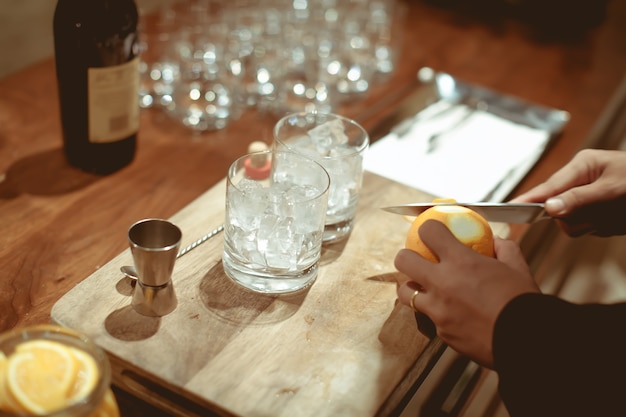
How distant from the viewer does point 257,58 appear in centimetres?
169

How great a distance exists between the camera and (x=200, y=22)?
1.68 meters

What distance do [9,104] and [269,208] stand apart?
80 centimetres

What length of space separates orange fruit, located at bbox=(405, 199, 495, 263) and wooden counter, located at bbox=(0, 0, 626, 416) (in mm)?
409

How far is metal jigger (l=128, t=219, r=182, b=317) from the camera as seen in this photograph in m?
0.89

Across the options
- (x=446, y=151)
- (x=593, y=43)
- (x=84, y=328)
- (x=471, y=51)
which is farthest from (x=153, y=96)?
(x=593, y=43)

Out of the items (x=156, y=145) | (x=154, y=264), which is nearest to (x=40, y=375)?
(x=154, y=264)

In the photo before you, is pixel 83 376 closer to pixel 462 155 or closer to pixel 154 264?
pixel 154 264

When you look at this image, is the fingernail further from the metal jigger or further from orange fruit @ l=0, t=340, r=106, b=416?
orange fruit @ l=0, t=340, r=106, b=416

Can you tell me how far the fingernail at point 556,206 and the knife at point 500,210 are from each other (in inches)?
0.5

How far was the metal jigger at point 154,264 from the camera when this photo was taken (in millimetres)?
890

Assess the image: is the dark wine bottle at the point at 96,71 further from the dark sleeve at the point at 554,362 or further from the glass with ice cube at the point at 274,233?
the dark sleeve at the point at 554,362

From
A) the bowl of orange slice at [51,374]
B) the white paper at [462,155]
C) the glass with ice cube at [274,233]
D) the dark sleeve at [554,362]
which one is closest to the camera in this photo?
the bowl of orange slice at [51,374]

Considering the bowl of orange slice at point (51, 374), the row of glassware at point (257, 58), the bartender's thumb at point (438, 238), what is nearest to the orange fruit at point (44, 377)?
the bowl of orange slice at point (51, 374)

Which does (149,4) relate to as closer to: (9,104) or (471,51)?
(9,104)
